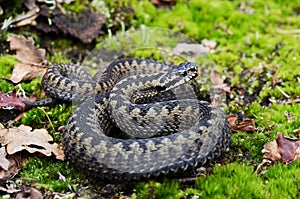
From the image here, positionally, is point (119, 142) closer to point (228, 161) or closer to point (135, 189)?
point (135, 189)

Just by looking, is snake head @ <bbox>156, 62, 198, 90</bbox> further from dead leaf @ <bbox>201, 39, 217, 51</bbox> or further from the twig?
the twig

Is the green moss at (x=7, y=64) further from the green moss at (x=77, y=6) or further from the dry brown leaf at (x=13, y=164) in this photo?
the dry brown leaf at (x=13, y=164)

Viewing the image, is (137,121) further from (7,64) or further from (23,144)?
(7,64)

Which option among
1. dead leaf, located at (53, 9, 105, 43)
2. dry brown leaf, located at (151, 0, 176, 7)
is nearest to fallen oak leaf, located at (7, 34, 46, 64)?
dead leaf, located at (53, 9, 105, 43)

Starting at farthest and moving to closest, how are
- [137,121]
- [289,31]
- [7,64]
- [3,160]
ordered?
[289,31], [7,64], [137,121], [3,160]

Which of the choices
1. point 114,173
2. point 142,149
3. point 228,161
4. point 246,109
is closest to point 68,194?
point 114,173

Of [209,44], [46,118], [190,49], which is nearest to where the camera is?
[46,118]

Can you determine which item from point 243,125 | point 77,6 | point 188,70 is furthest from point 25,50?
point 243,125

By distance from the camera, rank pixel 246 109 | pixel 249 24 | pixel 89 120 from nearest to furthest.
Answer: pixel 89 120 < pixel 246 109 < pixel 249 24
